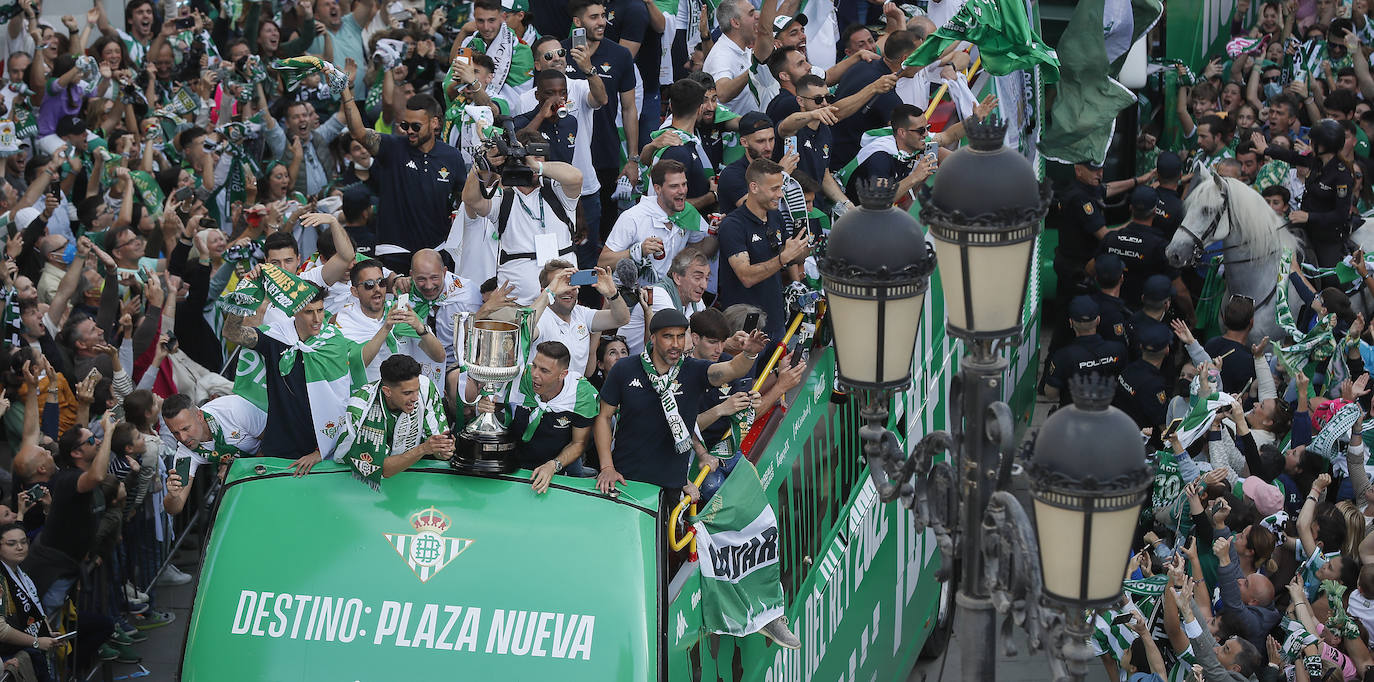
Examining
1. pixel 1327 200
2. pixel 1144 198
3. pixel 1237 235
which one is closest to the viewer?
pixel 1237 235

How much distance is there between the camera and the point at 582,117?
13.1 m

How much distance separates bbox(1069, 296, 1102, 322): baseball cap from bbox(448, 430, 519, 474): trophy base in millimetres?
7422

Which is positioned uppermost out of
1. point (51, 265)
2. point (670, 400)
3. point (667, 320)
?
point (667, 320)

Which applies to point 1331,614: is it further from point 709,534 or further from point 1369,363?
point 709,534

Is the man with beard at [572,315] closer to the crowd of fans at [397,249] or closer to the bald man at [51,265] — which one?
the crowd of fans at [397,249]

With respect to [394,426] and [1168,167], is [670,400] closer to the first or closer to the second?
[394,426]

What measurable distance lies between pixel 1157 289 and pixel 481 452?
7902mm

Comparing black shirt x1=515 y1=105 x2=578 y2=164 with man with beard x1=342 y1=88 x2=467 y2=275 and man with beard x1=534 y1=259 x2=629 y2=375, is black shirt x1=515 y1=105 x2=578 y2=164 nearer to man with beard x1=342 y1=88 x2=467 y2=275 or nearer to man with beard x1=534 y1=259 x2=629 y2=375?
man with beard x1=342 y1=88 x2=467 y2=275

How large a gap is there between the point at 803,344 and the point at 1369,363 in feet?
15.4

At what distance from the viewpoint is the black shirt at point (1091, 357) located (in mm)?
14266

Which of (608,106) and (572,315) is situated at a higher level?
(608,106)

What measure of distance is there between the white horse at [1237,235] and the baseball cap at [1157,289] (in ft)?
3.46

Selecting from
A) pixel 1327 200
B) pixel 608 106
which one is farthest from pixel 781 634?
pixel 1327 200

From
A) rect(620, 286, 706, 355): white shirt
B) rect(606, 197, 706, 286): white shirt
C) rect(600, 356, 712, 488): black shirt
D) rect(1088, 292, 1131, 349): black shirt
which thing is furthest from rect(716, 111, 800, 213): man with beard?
rect(1088, 292, 1131, 349): black shirt
